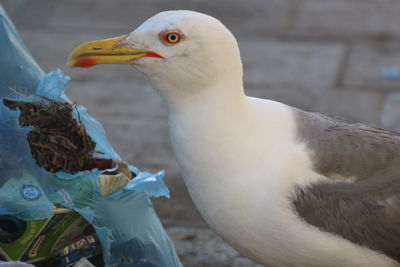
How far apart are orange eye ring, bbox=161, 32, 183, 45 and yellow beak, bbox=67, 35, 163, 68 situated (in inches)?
3.7

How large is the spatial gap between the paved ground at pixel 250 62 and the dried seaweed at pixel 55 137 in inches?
41.1

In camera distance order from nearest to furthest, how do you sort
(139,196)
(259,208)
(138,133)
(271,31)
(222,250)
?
(259,208) → (139,196) → (222,250) → (138,133) → (271,31)

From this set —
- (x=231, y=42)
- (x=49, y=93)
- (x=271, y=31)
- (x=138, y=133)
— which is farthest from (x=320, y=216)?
(x=271, y=31)

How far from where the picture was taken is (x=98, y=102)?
588 centimetres

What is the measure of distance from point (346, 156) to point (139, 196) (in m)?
0.88

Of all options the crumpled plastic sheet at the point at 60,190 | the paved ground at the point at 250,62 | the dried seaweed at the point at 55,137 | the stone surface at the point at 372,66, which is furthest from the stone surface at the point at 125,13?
the dried seaweed at the point at 55,137

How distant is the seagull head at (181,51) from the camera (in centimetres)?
291

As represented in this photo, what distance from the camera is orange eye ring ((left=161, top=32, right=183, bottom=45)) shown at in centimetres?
290

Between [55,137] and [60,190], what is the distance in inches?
8.6

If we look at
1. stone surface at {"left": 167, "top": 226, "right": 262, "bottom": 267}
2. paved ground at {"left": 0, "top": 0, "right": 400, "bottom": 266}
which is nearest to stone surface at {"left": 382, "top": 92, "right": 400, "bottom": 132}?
paved ground at {"left": 0, "top": 0, "right": 400, "bottom": 266}

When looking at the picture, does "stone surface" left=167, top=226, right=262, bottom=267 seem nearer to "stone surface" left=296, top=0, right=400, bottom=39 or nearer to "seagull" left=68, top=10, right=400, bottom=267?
"seagull" left=68, top=10, right=400, bottom=267

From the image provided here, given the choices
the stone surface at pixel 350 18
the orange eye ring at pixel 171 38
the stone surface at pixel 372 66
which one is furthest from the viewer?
the stone surface at pixel 350 18

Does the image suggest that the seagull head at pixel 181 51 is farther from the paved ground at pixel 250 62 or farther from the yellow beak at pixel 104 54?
the paved ground at pixel 250 62

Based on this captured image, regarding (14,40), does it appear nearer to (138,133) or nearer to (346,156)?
(346,156)
